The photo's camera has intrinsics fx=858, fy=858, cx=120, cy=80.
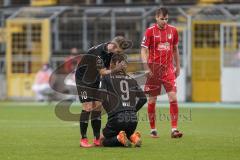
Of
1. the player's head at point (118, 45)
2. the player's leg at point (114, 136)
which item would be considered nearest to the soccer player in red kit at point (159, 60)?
the player's leg at point (114, 136)

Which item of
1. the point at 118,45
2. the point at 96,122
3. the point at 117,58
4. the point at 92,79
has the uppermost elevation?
the point at 118,45

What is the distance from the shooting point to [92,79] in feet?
45.2

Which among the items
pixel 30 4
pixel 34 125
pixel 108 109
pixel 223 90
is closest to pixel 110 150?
pixel 108 109

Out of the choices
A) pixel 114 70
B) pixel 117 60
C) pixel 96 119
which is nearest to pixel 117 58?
pixel 117 60

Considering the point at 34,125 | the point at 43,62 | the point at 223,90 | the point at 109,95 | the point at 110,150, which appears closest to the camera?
the point at 110,150

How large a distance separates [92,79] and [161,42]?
98.7 inches

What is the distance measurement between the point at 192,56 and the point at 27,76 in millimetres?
6992

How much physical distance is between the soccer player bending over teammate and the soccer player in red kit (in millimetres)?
2082

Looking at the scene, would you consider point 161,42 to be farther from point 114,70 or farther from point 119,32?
point 119,32

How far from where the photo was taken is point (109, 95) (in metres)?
13.8

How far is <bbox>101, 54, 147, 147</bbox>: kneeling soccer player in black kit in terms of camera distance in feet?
43.9

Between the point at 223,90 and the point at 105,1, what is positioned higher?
the point at 105,1

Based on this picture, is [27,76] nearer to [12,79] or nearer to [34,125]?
[12,79]

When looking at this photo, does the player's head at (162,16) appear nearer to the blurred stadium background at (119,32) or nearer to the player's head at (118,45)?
the player's head at (118,45)
